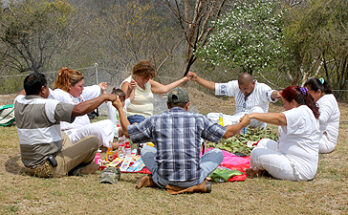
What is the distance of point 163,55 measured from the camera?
15.2 metres

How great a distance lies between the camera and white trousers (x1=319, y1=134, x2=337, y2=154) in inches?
216

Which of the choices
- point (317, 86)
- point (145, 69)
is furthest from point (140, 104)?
point (317, 86)

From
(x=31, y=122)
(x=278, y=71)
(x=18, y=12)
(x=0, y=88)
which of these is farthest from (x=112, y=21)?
(x=31, y=122)

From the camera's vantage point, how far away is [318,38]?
1123 cm

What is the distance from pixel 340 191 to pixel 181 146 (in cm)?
182

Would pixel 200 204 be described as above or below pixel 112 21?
below

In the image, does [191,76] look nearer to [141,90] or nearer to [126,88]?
[141,90]

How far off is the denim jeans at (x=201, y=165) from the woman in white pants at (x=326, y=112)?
2.38 meters

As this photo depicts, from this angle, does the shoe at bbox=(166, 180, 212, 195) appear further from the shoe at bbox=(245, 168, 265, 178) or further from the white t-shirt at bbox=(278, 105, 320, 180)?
the white t-shirt at bbox=(278, 105, 320, 180)

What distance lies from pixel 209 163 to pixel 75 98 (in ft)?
8.29

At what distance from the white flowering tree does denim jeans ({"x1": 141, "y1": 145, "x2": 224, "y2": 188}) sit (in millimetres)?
6967

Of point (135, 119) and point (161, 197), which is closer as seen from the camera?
point (161, 197)

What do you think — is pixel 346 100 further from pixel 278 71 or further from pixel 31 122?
pixel 31 122

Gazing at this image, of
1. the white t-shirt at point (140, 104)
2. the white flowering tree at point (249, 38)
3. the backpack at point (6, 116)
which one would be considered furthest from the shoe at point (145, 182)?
the white flowering tree at point (249, 38)
